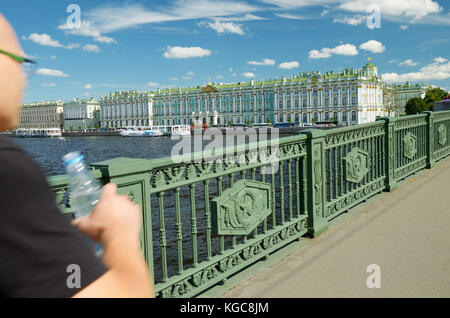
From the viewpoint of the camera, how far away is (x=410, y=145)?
274 inches

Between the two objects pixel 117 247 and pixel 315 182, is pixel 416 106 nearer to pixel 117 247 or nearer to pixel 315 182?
pixel 315 182

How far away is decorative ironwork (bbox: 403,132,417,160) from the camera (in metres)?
6.81

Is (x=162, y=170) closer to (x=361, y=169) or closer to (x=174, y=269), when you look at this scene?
(x=361, y=169)

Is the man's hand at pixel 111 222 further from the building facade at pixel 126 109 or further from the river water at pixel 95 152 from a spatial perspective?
the building facade at pixel 126 109

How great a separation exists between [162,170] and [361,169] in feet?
10.6

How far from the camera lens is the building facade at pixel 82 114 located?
134375 millimetres

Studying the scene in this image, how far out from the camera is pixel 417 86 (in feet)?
370

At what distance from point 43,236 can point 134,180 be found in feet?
5.98

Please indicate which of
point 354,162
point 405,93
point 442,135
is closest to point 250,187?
point 354,162

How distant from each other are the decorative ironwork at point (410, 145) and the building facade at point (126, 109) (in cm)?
11344

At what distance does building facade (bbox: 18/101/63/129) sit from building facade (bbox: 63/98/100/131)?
3524mm

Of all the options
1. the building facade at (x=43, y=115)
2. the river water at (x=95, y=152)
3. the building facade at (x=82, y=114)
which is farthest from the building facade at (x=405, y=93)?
the building facade at (x=43, y=115)

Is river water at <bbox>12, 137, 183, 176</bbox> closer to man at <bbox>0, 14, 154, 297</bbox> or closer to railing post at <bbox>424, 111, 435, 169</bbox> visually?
railing post at <bbox>424, 111, 435, 169</bbox>

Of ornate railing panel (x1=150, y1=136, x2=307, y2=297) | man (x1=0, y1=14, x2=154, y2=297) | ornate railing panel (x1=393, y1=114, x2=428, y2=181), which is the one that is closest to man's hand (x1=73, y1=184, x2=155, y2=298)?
man (x1=0, y1=14, x2=154, y2=297)
